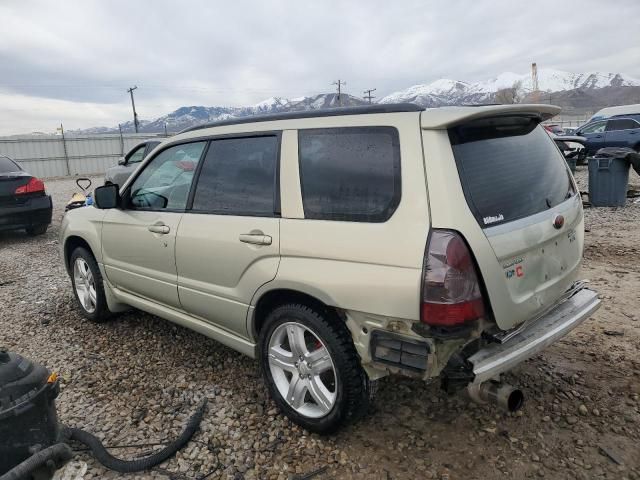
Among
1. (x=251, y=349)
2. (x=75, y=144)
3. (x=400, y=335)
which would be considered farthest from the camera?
(x=75, y=144)

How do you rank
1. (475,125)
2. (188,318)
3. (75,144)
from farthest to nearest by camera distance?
(75,144) → (188,318) → (475,125)

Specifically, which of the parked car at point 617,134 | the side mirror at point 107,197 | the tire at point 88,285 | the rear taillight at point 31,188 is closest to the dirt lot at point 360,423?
the tire at point 88,285

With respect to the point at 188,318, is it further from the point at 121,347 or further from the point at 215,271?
the point at 121,347

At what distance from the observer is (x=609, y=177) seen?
9273 millimetres

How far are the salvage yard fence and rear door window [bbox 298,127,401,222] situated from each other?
29.9 m

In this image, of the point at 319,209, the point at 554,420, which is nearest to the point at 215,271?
the point at 319,209

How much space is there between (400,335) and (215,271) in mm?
1348

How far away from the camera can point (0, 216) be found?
7.92 m

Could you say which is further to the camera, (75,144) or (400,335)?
(75,144)

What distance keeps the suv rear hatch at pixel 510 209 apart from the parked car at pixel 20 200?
814 centimetres

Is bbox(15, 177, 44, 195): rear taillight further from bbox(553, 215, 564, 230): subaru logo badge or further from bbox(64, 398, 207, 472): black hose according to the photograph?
bbox(553, 215, 564, 230): subaru logo badge

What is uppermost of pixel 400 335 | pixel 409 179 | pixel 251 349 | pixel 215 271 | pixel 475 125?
pixel 475 125

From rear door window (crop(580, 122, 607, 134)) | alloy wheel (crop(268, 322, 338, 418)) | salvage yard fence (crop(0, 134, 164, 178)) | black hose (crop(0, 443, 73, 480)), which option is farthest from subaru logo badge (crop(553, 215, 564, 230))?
salvage yard fence (crop(0, 134, 164, 178))

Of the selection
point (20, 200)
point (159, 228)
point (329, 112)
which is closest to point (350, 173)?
point (329, 112)
